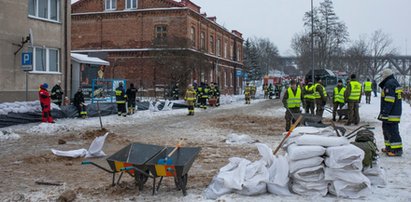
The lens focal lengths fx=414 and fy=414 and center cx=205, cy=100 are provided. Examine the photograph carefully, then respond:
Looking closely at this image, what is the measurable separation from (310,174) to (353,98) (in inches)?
405

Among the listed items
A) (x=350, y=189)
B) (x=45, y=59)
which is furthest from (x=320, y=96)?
(x=45, y=59)

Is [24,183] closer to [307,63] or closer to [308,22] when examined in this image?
[308,22]

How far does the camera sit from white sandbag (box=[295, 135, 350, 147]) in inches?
235

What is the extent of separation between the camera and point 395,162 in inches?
329

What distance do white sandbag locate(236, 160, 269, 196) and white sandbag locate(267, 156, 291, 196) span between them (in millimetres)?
91

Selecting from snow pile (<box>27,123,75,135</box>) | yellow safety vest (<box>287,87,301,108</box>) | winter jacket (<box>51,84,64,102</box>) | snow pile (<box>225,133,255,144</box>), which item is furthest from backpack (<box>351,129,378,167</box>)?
winter jacket (<box>51,84,64,102</box>)

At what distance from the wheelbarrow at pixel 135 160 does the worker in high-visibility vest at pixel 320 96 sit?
33.2 feet

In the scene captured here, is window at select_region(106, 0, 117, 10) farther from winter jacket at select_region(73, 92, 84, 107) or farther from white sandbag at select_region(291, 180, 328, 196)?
white sandbag at select_region(291, 180, 328, 196)

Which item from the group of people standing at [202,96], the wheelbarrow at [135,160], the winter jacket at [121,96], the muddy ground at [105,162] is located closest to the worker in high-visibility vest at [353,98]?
the muddy ground at [105,162]

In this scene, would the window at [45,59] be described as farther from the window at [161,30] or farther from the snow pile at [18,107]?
the window at [161,30]

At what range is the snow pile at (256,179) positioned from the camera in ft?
19.4

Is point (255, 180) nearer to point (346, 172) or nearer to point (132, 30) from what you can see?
point (346, 172)

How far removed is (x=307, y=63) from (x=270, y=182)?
44854 mm

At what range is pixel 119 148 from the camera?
35.0ft
